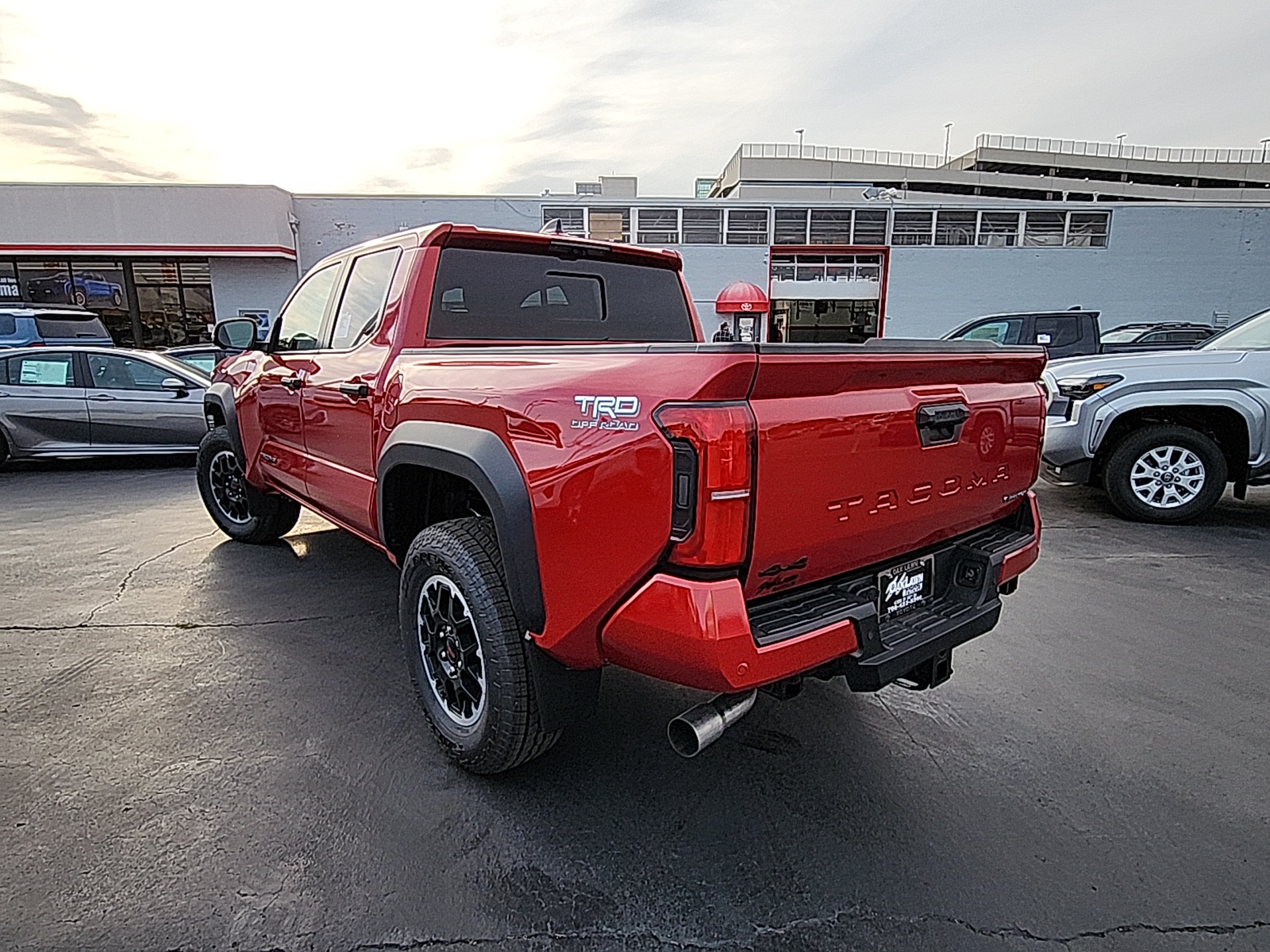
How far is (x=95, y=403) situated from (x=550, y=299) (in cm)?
727

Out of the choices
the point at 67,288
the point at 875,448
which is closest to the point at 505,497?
the point at 875,448

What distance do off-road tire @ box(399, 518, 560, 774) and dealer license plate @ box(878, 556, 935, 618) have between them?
113 cm

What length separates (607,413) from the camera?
1.95 metres

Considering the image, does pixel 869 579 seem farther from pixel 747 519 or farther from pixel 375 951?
pixel 375 951

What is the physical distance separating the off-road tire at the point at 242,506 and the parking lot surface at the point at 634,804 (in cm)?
127

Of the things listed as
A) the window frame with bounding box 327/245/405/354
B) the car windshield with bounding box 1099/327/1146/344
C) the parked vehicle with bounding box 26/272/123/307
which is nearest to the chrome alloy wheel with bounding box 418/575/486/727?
the window frame with bounding box 327/245/405/354

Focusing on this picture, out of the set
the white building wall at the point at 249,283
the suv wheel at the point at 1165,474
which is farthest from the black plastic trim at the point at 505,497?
the white building wall at the point at 249,283

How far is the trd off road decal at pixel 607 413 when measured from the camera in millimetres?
1887

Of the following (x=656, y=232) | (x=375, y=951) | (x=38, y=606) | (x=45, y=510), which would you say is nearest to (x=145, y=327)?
(x=656, y=232)

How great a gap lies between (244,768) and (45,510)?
549 cm

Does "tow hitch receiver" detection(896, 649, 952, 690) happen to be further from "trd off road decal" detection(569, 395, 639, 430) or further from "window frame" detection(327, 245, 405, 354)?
"window frame" detection(327, 245, 405, 354)

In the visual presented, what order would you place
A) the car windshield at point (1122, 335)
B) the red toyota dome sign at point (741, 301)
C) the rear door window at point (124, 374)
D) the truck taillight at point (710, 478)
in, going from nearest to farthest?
the truck taillight at point (710, 478), the rear door window at point (124, 374), the car windshield at point (1122, 335), the red toyota dome sign at point (741, 301)

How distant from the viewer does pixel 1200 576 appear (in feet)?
15.3

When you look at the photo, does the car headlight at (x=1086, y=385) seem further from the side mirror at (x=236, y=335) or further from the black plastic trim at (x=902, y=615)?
the side mirror at (x=236, y=335)
